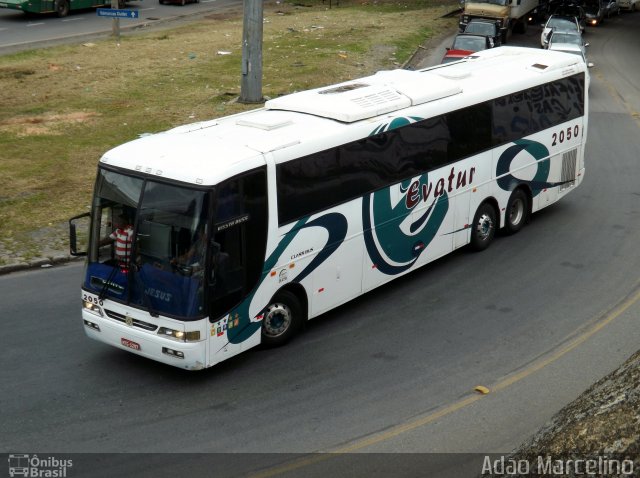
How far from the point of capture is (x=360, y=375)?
440 inches

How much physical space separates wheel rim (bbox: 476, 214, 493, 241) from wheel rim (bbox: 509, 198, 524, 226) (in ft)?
2.58

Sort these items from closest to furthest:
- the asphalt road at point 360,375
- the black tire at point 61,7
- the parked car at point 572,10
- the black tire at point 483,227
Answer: the asphalt road at point 360,375 < the black tire at point 483,227 < the black tire at point 61,7 < the parked car at point 572,10

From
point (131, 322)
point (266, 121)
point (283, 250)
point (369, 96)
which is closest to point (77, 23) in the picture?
point (369, 96)

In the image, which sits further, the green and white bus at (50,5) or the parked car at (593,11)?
the parked car at (593,11)

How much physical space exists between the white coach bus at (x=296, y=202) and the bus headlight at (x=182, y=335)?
13mm

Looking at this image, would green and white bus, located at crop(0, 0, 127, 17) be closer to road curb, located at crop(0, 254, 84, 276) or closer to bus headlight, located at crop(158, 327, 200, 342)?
road curb, located at crop(0, 254, 84, 276)

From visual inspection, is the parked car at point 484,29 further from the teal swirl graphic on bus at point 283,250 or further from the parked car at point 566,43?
the teal swirl graphic on bus at point 283,250

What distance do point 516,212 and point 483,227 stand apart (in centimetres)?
127

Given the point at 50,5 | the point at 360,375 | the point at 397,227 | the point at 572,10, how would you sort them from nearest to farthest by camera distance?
the point at 360,375 < the point at 397,227 < the point at 50,5 < the point at 572,10

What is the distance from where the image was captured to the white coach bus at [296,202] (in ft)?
34.0

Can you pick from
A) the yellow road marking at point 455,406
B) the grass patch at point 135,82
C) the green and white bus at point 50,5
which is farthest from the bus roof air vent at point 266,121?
the green and white bus at point 50,5

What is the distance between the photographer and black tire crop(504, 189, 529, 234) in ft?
53.0

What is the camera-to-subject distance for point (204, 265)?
1023 centimetres

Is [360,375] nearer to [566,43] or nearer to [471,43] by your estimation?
[471,43]
